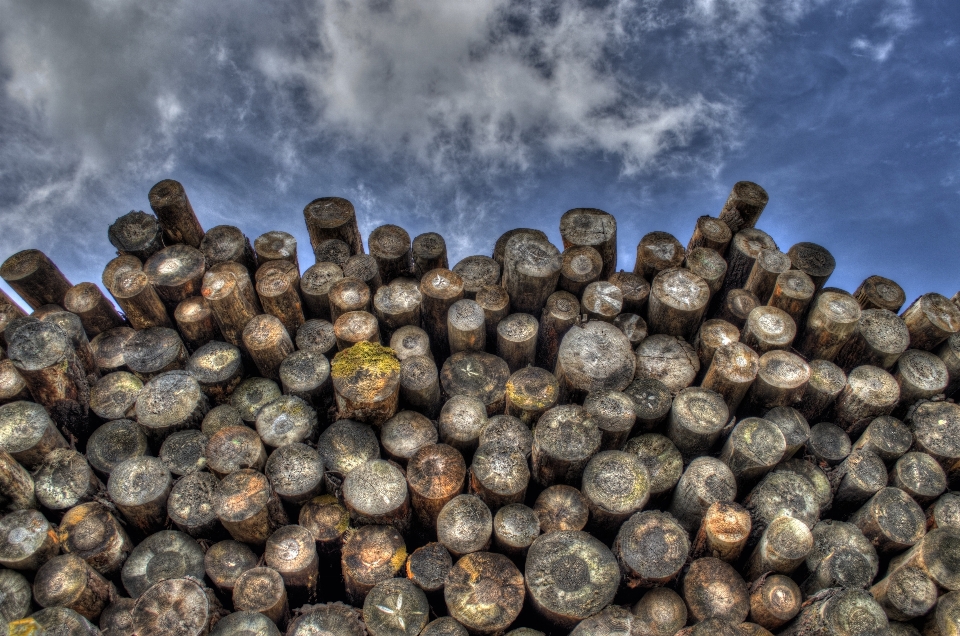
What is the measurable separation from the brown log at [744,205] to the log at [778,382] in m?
2.20

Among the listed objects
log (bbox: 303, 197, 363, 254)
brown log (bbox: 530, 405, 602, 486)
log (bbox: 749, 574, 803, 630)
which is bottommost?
log (bbox: 749, 574, 803, 630)

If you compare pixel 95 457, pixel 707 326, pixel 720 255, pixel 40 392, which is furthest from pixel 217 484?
pixel 720 255

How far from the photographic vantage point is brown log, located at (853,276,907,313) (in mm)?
7441

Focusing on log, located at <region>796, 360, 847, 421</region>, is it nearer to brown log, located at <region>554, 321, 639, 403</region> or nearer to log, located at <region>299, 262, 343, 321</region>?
brown log, located at <region>554, 321, 639, 403</region>

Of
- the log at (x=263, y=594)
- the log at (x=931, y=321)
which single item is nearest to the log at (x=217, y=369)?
the log at (x=263, y=594)

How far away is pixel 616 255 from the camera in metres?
7.99

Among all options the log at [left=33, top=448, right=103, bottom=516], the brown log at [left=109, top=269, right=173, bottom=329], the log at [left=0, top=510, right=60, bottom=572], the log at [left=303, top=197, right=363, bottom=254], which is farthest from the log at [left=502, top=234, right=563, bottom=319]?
the log at [left=0, top=510, right=60, bottom=572]

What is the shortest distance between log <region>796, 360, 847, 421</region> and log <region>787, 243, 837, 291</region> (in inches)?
51.8

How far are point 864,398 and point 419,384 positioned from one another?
4508 millimetres

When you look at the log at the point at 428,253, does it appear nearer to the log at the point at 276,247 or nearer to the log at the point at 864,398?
the log at the point at 276,247

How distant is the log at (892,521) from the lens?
5492 millimetres

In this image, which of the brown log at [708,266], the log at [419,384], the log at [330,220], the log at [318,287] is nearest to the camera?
the log at [419,384]

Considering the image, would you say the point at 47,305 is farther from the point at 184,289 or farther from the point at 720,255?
the point at 720,255

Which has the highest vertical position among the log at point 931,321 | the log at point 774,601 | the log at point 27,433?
the log at point 931,321
